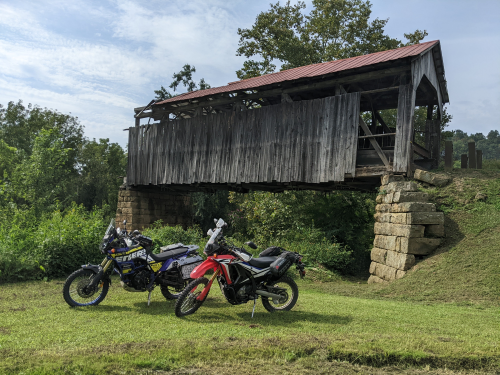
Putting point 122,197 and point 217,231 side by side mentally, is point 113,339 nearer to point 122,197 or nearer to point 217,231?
point 217,231

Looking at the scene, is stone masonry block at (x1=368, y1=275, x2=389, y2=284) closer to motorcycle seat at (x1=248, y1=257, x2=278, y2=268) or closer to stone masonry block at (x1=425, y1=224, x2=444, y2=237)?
stone masonry block at (x1=425, y1=224, x2=444, y2=237)

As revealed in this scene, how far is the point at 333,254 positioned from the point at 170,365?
1017 cm

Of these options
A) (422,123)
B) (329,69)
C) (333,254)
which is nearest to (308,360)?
(333,254)

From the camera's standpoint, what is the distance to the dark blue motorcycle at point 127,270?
5.98 m

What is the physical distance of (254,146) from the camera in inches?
576

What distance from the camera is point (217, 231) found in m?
5.36

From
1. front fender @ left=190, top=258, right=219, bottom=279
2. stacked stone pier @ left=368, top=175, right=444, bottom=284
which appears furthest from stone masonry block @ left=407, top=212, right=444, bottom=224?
front fender @ left=190, top=258, right=219, bottom=279

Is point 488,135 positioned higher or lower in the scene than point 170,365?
higher

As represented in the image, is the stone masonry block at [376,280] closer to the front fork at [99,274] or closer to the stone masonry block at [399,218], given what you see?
the stone masonry block at [399,218]

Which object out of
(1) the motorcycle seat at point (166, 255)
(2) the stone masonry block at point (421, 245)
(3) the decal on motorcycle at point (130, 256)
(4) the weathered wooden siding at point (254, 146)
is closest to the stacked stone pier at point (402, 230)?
(2) the stone masonry block at point (421, 245)

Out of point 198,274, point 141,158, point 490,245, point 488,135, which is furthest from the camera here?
point 488,135

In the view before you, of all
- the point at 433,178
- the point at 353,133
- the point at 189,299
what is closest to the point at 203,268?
the point at 189,299

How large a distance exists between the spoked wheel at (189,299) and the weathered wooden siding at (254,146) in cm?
785

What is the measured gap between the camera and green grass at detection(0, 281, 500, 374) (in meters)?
3.61
